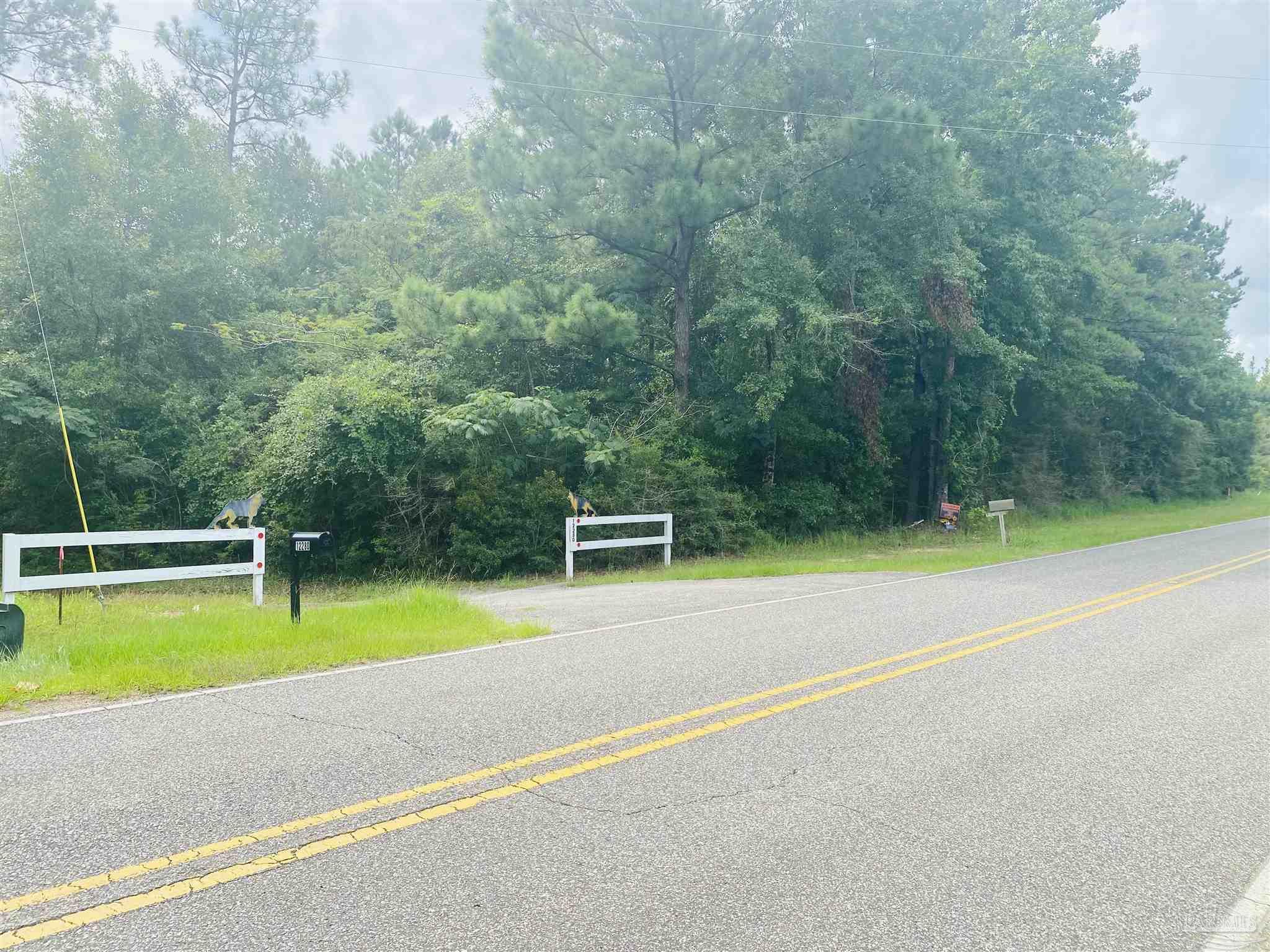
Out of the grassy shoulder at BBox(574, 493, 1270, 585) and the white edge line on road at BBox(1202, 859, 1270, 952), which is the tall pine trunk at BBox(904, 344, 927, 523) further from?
the white edge line on road at BBox(1202, 859, 1270, 952)

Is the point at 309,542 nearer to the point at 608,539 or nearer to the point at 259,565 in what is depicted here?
the point at 259,565

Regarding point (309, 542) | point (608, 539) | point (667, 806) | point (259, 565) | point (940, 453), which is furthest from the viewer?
point (940, 453)

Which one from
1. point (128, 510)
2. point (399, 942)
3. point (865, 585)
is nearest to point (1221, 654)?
point (865, 585)

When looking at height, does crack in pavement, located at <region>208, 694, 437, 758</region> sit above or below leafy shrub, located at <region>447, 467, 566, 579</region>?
below

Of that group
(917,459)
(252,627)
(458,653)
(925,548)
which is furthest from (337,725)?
(917,459)

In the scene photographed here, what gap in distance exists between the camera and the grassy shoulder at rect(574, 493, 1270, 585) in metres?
15.4

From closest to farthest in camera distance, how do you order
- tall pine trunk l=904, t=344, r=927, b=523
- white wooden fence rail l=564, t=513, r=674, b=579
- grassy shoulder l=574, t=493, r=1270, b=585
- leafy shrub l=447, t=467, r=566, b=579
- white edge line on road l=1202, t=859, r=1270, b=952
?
white edge line on road l=1202, t=859, r=1270, b=952
white wooden fence rail l=564, t=513, r=674, b=579
grassy shoulder l=574, t=493, r=1270, b=585
leafy shrub l=447, t=467, r=566, b=579
tall pine trunk l=904, t=344, r=927, b=523

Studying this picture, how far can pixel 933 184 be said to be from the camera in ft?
64.1

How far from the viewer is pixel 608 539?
17.0 meters

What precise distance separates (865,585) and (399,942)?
10.8m

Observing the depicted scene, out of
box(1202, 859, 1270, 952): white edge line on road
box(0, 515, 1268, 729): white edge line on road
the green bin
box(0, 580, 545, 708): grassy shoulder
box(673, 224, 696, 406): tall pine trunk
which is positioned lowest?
box(1202, 859, 1270, 952): white edge line on road

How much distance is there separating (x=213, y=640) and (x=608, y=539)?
9.94m

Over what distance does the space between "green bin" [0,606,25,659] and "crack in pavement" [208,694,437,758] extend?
2.49m

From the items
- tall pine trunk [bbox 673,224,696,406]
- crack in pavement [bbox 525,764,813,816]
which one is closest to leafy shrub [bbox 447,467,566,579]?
tall pine trunk [bbox 673,224,696,406]
